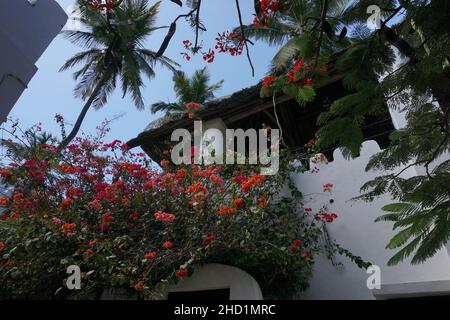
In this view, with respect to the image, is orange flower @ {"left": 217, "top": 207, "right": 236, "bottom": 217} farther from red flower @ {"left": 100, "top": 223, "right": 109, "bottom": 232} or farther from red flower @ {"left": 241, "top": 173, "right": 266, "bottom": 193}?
red flower @ {"left": 100, "top": 223, "right": 109, "bottom": 232}

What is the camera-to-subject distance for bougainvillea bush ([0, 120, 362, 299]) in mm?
4160

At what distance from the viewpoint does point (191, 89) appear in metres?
15.8

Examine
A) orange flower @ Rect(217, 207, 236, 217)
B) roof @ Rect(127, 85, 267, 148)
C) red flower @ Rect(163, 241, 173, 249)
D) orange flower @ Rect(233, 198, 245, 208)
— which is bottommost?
red flower @ Rect(163, 241, 173, 249)

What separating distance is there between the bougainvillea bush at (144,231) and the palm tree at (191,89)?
34.6 ft

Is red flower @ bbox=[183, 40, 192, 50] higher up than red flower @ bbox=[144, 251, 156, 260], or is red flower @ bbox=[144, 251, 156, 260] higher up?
red flower @ bbox=[183, 40, 192, 50]

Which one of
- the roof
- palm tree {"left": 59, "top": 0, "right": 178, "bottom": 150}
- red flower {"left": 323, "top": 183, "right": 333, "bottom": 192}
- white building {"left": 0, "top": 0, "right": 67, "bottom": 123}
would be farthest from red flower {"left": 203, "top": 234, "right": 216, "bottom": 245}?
palm tree {"left": 59, "top": 0, "right": 178, "bottom": 150}

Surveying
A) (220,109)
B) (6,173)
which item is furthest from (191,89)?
(6,173)

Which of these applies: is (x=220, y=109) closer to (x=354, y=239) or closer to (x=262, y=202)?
(x=262, y=202)

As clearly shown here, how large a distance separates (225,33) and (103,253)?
2963 millimetres

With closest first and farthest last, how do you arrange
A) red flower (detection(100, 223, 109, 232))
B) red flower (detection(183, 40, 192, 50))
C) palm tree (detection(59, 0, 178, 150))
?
red flower (detection(183, 40, 192, 50)) < red flower (detection(100, 223, 109, 232)) < palm tree (detection(59, 0, 178, 150))

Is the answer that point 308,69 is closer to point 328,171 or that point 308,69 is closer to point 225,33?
point 225,33

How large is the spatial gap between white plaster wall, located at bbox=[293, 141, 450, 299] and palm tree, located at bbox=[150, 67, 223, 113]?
426 inches
